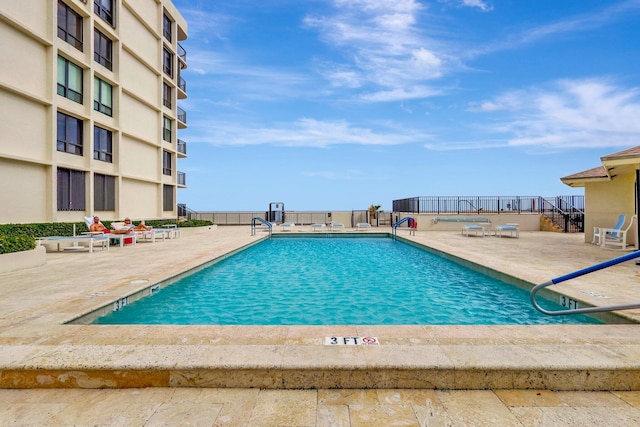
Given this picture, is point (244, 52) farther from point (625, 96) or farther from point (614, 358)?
point (614, 358)

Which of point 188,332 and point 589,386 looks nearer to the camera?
point 589,386

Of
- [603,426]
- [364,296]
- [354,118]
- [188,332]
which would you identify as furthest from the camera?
[354,118]

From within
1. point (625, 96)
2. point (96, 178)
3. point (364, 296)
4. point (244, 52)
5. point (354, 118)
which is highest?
point (244, 52)

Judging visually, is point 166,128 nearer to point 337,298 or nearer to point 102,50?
point 102,50

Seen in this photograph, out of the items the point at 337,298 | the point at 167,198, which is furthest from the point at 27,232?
the point at 167,198

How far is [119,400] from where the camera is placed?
2555 millimetres

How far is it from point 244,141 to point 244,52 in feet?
45.2

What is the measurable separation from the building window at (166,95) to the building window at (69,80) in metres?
8.35

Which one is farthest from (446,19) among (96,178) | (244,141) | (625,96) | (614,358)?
(244,141)

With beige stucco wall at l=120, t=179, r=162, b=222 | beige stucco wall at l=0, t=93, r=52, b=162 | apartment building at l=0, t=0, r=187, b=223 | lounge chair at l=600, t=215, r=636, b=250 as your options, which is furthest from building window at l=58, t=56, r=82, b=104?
lounge chair at l=600, t=215, r=636, b=250

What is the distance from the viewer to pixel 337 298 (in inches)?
246

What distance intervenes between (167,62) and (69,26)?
9712 millimetres

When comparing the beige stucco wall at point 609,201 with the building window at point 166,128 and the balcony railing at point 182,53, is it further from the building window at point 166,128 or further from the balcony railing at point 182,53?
the balcony railing at point 182,53

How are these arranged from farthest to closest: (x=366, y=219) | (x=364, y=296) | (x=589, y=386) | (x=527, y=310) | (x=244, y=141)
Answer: (x=244, y=141) → (x=366, y=219) → (x=364, y=296) → (x=527, y=310) → (x=589, y=386)
